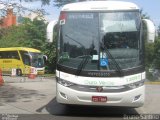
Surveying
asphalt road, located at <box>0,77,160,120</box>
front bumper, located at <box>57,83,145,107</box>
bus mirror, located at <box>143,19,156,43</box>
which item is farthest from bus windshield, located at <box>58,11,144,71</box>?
asphalt road, located at <box>0,77,160,120</box>

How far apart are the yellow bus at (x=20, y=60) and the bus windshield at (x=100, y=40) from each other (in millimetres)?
30670

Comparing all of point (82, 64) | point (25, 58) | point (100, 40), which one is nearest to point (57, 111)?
point (82, 64)

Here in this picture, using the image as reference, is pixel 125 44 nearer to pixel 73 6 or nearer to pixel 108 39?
pixel 108 39

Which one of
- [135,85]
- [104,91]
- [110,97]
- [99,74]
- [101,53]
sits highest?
[101,53]

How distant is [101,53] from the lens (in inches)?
442

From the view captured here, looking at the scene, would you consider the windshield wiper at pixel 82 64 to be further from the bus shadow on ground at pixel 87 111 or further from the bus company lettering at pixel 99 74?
the bus shadow on ground at pixel 87 111

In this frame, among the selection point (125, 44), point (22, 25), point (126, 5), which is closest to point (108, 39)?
point (125, 44)

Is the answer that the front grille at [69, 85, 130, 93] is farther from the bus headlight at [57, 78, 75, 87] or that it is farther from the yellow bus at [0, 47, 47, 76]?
the yellow bus at [0, 47, 47, 76]

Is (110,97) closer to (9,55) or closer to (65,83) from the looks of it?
(65,83)

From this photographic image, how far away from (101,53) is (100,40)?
1.28 feet

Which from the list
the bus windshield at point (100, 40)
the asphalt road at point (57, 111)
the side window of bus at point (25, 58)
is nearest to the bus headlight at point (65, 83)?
Answer: the bus windshield at point (100, 40)

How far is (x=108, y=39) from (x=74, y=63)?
3.81 feet

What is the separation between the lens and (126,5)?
1177 centimetres

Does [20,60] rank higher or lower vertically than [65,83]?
lower
